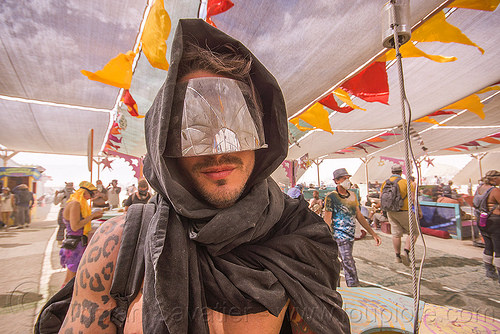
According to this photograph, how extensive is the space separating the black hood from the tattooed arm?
0.28 meters

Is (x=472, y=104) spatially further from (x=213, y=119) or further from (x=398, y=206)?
(x=213, y=119)

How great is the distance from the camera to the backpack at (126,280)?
0.77 metres

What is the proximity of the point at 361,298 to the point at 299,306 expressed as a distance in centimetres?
108

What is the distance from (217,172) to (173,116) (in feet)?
0.87

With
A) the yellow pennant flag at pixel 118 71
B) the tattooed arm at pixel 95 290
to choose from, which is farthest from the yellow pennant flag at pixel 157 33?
the tattooed arm at pixel 95 290

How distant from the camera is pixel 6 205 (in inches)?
358

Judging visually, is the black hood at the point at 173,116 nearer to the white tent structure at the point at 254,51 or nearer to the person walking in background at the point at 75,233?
the white tent structure at the point at 254,51

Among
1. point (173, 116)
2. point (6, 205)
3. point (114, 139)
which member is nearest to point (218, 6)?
point (173, 116)

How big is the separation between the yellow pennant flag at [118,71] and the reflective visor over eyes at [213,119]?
2436mm

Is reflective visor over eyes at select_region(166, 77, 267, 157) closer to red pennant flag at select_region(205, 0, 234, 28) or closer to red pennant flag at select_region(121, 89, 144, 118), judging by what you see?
red pennant flag at select_region(205, 0, 234, 28)

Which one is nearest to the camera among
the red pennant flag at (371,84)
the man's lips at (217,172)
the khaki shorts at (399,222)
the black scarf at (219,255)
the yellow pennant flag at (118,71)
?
the black scarf at (219,255)

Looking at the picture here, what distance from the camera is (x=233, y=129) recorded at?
0.84m

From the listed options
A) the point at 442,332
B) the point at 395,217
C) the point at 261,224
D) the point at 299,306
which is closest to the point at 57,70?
the point at 261,224

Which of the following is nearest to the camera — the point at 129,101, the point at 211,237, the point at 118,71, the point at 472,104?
the point at 211,237
